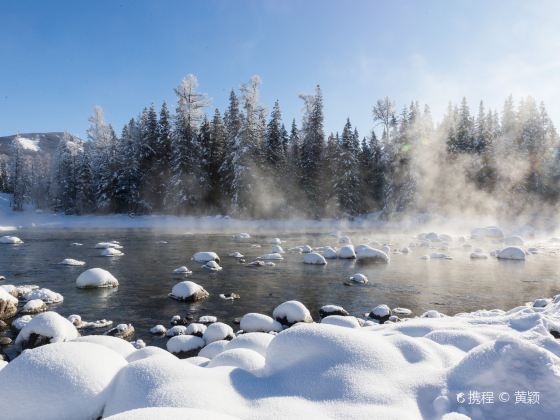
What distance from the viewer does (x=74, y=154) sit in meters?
52.0

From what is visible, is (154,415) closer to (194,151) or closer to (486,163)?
(194,151)

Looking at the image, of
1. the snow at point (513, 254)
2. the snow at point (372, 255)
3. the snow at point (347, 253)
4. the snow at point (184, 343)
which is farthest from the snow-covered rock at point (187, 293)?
the snow at point (513, 254)

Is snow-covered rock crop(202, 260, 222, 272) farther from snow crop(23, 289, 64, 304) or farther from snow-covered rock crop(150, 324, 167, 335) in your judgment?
snow-covered rock crop(150, 324, 167, 335)

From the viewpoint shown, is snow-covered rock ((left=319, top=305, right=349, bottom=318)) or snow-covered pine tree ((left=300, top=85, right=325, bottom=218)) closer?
snow-covered rock ((left=319, top=305, right=349, bottom=318))

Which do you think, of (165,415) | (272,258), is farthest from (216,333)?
(272,258)

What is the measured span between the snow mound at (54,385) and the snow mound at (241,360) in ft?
3.79

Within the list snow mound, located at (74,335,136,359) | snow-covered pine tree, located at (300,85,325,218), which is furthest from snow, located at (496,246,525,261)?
snow-covered pine tree, located at (300,85,325,218)

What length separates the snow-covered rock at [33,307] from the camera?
9.73 meters

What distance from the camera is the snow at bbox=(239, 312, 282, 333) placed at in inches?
347

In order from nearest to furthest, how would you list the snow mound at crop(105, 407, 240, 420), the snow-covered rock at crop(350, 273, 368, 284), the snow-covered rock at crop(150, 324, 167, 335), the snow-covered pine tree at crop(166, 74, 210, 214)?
the snow mound at crop(105, 407, 240, 420) < the snow-covered rock at crop(150, 324, 167, 335) < the snow-covered rock at crop(350, 273, 368, 284) < the snow-covered pine tree at crop(166, 74, 210, 214)

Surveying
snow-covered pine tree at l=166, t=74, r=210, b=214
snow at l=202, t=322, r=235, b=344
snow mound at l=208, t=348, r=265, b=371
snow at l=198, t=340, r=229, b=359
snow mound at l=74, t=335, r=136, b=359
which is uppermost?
snow-covered pine tree at l=166, t=74, r=210, b=214

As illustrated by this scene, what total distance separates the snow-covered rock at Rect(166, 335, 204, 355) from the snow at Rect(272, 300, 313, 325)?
232 centimetres

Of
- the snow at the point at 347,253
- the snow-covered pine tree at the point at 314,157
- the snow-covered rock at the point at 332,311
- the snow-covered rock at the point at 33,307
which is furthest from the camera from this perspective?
the snow-covered pine tree at the point at 314,157

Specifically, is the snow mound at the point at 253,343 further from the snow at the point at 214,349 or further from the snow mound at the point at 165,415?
the snow mound at the point at 165,415
